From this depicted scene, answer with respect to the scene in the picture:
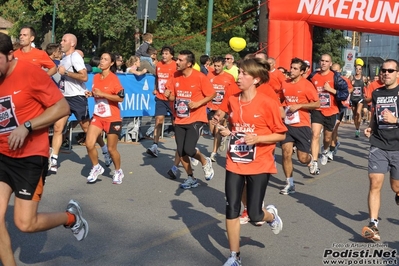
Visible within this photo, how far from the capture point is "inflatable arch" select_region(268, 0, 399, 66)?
15.9m

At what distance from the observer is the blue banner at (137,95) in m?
14.6

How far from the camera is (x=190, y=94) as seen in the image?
9.68 meters

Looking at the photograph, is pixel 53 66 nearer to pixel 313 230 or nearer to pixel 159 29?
pixel 313 230

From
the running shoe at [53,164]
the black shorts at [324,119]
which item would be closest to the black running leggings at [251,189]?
the running shoe at [53,164]

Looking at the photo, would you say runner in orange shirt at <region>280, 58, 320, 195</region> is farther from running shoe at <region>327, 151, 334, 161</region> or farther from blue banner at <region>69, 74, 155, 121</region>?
blue banner at <region>69, 74, 155, 121</region>

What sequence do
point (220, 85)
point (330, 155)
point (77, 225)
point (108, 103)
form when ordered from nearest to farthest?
point (77, 225), point (108, 103), point (330, 155), point (220, 85)

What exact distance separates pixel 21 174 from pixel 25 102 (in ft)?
1.77

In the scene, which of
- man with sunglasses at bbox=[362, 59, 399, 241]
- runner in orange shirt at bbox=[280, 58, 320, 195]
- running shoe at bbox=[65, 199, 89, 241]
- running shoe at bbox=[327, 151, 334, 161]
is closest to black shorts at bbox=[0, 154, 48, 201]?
running shoe at bbox=[65, 199, 89, 241]

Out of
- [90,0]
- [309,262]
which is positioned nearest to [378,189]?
[309,262]

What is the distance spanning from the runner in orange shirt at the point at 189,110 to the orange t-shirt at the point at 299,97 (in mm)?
1240

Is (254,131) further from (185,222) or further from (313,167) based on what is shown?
(313,167)

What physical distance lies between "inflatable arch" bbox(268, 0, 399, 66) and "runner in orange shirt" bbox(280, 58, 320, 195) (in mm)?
6621

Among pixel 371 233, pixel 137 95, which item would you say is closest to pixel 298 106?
pixel 371 233

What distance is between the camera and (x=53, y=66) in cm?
1003
